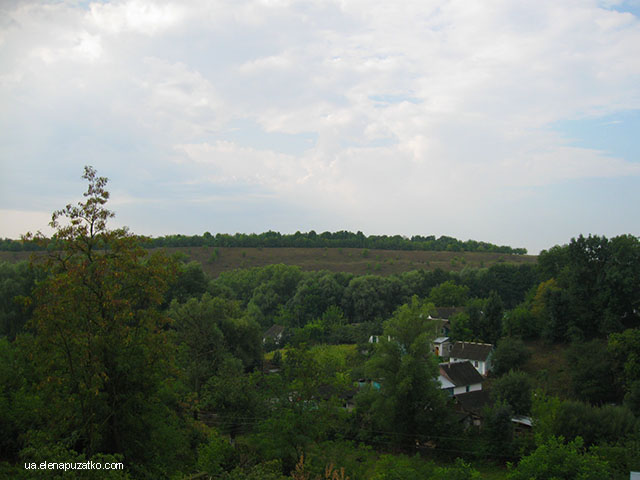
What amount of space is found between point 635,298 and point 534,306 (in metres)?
9.38

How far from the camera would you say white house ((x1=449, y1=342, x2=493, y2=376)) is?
3519 cm

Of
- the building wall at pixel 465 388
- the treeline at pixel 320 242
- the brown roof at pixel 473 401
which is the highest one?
the treeline at pixel 320 242

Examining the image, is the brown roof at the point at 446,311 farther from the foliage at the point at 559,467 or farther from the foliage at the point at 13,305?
the foliage at the point at 13,305

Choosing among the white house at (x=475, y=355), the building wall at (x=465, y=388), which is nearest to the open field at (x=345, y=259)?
the white house at (x=475, y=355)

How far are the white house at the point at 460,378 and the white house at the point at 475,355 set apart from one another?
2918mm

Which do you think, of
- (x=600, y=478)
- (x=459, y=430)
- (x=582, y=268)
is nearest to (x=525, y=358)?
(x=582, y=268)

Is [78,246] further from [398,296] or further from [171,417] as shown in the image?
[398,296]

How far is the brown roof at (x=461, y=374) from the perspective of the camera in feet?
99.5

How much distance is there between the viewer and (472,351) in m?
36.2

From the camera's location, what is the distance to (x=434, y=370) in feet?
77.3

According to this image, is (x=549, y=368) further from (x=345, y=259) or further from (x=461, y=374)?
(x=345, y=259)

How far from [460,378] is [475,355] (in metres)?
5.79

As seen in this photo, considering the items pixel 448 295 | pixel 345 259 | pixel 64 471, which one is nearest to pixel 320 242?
pixel 345 259

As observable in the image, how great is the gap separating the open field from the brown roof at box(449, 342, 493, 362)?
4579cm
